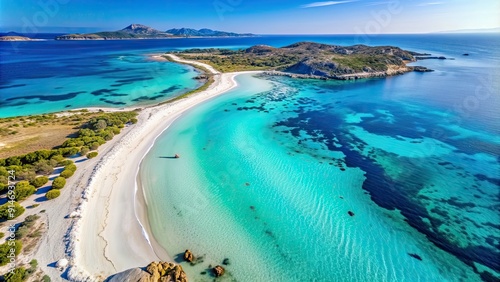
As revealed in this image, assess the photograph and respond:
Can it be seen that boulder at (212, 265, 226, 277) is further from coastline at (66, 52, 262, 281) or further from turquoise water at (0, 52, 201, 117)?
turquoise water at (0, 52, 201, 117)

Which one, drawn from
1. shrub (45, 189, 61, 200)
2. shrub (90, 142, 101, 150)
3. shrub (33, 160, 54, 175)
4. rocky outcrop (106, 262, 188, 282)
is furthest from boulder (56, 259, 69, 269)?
shrub (90, 142, 101, 150)

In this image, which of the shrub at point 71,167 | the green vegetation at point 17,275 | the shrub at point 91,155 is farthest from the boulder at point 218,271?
the shrub at point 91,155

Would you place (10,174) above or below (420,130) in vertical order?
above

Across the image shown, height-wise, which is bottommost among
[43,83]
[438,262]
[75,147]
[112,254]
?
[438,262]

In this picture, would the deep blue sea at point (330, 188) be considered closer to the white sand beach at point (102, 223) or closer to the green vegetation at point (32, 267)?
the white sand beach at point (102, 223)

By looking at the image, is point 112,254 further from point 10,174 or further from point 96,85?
point 96,85

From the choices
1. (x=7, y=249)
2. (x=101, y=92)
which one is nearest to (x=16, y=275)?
(x=7, y=249)

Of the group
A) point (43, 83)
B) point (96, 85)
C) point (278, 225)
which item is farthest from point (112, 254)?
point (43, 83)
